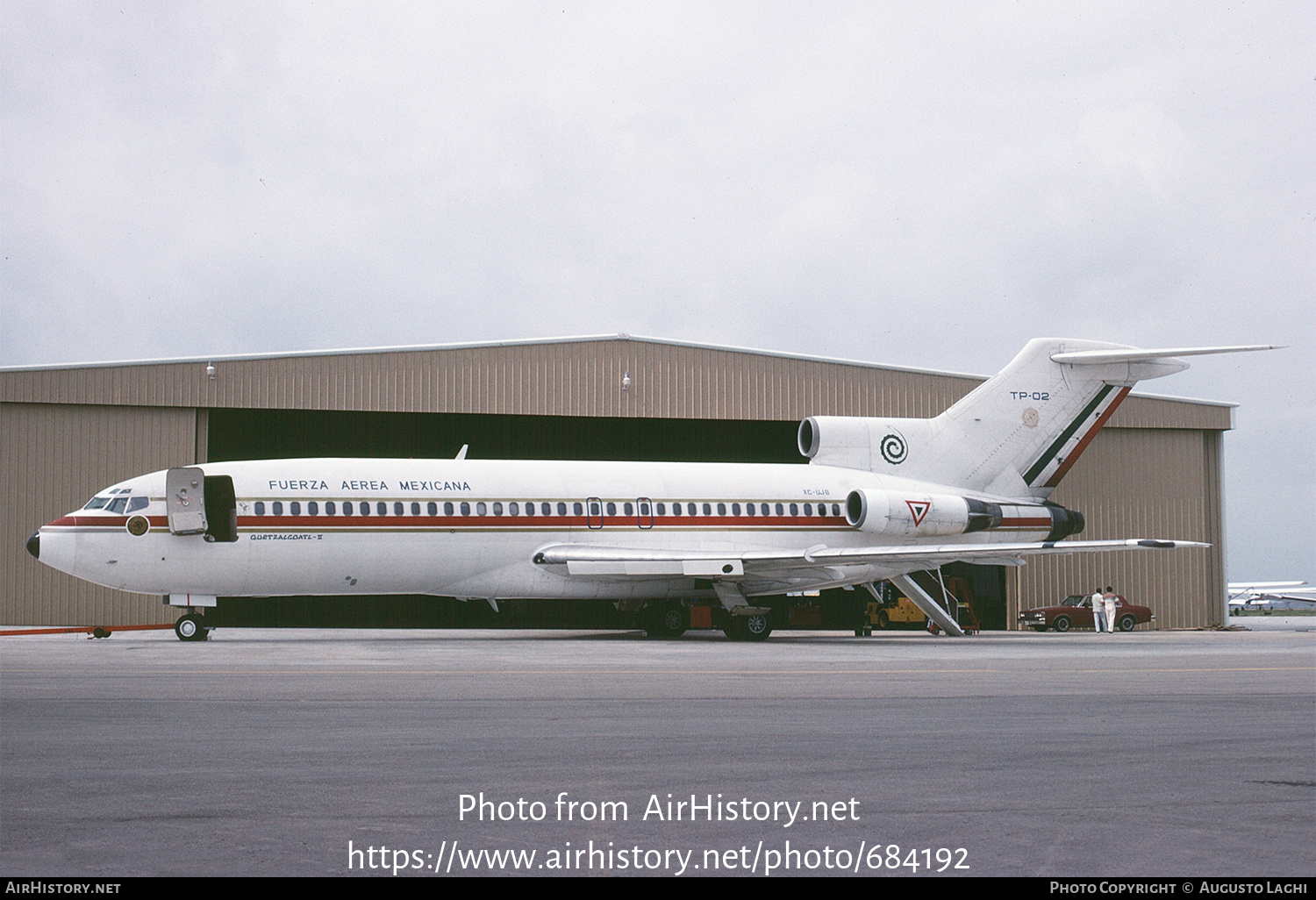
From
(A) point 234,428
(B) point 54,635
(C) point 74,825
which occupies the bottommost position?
(B) point 54,635

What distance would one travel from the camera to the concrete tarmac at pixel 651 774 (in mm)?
5324

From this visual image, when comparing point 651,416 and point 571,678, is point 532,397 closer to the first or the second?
point 651,416

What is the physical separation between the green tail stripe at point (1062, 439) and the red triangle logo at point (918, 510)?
3921mm

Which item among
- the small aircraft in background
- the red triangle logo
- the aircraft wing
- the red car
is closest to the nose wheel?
the aircraft wing

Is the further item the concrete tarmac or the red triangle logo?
the red triangle logo

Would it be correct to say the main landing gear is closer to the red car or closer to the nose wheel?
the nose wheel

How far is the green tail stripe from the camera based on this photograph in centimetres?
3098

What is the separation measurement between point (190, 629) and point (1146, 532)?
28.2 meters

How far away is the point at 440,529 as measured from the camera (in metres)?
25.1

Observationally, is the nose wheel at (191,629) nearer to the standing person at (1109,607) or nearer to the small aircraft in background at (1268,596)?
the standing person at (1109,607)

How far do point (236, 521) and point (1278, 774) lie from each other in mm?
20029

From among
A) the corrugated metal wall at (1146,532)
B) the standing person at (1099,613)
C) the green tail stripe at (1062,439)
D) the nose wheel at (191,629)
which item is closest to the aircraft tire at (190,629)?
the nose wheel at (191,629)

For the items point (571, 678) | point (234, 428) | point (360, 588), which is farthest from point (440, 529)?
point (234, 428)

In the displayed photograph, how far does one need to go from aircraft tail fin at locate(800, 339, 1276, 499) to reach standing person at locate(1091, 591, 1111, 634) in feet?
19.2
